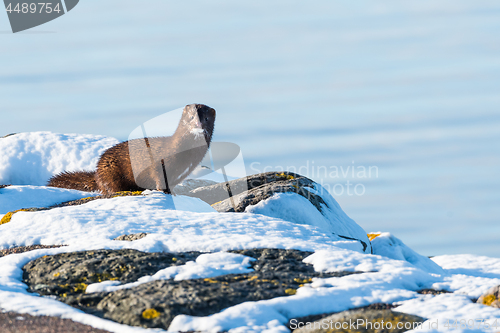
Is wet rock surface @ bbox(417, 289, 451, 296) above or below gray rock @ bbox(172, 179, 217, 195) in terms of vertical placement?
below

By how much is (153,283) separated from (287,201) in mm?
5182

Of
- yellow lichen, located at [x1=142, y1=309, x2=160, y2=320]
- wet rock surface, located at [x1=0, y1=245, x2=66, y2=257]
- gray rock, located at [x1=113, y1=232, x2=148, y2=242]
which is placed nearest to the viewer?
yellow lichen, located at [x1=142, y1=309, x2=160, y2=320]

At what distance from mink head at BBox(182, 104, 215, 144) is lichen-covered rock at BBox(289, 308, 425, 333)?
22.4 feet

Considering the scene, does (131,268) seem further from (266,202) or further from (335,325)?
(266,202)

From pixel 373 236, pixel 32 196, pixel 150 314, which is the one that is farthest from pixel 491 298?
pixel 32 196

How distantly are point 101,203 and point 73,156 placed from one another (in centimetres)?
1044

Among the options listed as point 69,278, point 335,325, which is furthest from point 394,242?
point 69,278

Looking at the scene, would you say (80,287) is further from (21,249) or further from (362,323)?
(362,323)

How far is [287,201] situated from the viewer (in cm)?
1057

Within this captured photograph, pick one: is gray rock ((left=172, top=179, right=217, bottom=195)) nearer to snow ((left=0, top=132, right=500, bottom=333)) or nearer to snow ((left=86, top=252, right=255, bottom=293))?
snow ((left=0, top=132, right=500, bottom=333))

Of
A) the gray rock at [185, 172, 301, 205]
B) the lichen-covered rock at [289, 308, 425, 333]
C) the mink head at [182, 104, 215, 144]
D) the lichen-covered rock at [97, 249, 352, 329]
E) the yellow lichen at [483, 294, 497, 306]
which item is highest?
the mink head at [182, 104, 215, 144]

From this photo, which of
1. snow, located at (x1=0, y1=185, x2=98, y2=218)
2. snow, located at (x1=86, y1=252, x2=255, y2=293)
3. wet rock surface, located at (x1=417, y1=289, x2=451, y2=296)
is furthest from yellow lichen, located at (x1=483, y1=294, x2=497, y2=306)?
snow, located at (x1=0, y1=185, x2=98, y2=218)

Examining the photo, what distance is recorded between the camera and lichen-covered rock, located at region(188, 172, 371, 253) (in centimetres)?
1046

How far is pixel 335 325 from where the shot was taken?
5.00 metres
